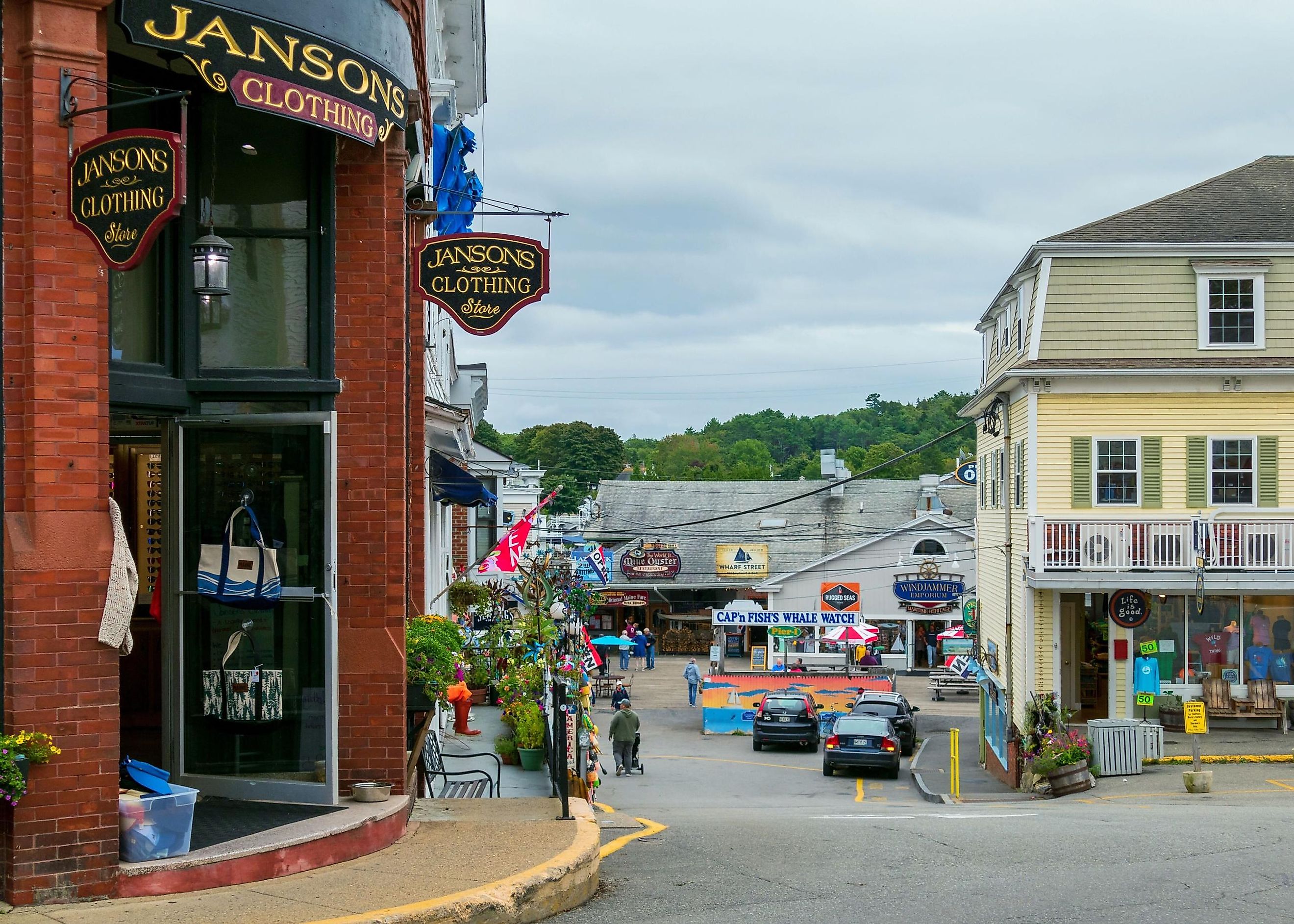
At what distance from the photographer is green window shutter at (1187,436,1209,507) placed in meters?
26.2

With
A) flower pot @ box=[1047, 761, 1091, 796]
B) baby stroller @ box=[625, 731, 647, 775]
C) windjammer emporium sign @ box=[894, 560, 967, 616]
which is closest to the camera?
flower pot @ box=[1047, 761, 1091, 796]

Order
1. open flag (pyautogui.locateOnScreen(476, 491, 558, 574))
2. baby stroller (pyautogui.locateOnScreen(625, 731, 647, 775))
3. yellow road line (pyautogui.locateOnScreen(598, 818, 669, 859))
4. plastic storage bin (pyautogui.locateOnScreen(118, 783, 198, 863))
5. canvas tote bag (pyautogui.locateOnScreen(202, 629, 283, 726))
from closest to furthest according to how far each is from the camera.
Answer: plastic storage bin (pyautogui.locateOnScreen(118, 783, 198, 863)) < canvas tote bag (pyautogui.locateOnScreen(202, 629, 283, 726)) < yellow road line (pyautogui.locateOnScreen(598, 818, 669, 859)) < open flag (pyautogui.locateOnScreen(476, 491, 558, 574)) < baby stroller (pyautogui.locateOnScreen(625, 731, 647, 775))

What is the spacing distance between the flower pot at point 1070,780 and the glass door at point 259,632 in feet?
54.2

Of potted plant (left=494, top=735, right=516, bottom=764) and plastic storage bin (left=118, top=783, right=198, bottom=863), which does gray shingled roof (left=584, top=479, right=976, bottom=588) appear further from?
plastic storage bin (left=118, top=783, right=198, bottom=863)

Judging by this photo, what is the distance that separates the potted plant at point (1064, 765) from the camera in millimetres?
22797

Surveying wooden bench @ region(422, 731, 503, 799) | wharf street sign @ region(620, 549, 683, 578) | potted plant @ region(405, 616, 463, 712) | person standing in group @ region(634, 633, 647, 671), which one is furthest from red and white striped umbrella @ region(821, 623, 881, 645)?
potted plant @ region(405, 616, 463, 712)

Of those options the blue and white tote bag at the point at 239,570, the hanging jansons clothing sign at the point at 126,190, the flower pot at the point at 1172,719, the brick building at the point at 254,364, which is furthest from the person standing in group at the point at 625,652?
the hanging jansons clothing sign at the point at 126,190

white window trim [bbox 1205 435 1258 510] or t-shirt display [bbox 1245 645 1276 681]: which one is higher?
white window trim [bbox 1205 435 1258 510]

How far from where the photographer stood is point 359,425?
10039 millimetres

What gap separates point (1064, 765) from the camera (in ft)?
75.2

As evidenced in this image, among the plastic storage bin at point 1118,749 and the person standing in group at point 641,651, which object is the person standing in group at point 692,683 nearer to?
the person standing in group at point 641,651

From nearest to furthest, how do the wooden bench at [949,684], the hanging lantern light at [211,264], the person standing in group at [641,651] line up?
the hanging lantern light at [211,264] → the wooden bench at [949,684] → the person standing in group at [641,651]

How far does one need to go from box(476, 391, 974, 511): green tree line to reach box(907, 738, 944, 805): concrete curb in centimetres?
4531

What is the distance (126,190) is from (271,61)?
171 cm
